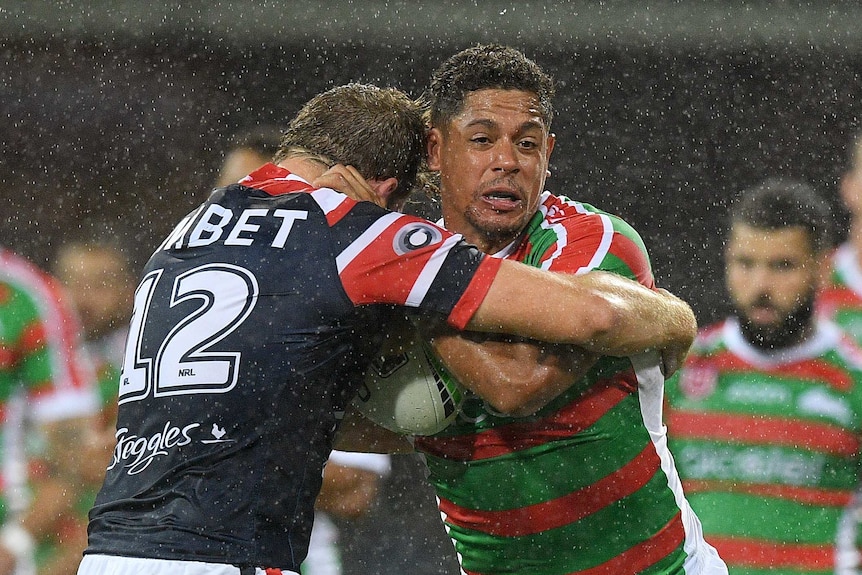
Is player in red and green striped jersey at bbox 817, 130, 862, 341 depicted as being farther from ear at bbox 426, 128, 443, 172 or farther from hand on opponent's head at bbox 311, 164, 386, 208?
hand on opponent's head at bbox 311, 164, 386, 208

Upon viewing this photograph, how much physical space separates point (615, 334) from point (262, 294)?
0.75 meters

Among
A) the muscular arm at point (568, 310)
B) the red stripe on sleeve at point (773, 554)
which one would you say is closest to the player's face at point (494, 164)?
the muscular arm at point (568, 310)

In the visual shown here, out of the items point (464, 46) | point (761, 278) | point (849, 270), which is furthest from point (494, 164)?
point (464, 46)

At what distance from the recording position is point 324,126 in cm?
285

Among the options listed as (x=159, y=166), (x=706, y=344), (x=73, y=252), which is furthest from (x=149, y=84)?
(x=706, y=344)

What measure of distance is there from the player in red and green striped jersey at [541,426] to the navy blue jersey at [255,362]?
42 cm

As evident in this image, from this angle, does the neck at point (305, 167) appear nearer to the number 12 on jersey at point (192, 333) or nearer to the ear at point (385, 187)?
the ear at point (385, 187)

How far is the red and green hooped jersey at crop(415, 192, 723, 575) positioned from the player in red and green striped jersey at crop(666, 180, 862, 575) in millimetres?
1778

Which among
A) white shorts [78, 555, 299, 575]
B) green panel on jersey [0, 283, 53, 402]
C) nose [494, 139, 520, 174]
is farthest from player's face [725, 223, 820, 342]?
white shorts [78, 555, 299, 575]

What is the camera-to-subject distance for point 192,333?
2.53 m

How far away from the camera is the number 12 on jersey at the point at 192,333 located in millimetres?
2502

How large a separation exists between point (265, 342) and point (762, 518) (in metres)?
2.89

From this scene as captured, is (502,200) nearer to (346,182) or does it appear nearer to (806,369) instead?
(346,182)

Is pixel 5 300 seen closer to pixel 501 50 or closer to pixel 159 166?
pixel 159 166
